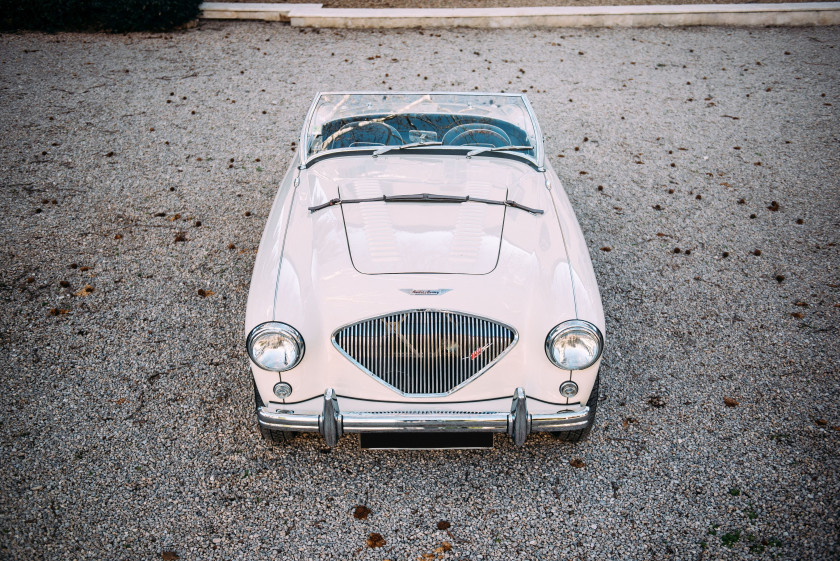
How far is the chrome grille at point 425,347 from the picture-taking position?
313 cm

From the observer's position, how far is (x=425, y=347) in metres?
3.14

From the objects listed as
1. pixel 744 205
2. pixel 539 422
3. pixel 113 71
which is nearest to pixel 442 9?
pixel 113 71

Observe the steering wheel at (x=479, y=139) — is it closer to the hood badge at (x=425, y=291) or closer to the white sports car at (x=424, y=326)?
the white sports car at (x=424, y=326)

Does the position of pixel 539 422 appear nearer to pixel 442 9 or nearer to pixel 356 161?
pixel 356 161

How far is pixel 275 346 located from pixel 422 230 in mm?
1090

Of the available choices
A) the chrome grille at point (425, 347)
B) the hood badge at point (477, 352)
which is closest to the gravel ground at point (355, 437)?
the chrome grille at point (425, 347)

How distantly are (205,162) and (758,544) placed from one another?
6.43 meters

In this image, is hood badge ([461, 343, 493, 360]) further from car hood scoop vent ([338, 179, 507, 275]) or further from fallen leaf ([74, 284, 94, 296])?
fallen leaf ([74, 284, 94, 296])

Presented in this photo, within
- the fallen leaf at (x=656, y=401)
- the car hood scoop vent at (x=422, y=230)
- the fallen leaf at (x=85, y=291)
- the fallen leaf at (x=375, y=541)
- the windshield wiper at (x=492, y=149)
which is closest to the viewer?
the fallen leaf at (x=375, y=541)

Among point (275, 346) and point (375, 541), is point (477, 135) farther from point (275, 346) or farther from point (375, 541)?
point (375, 541)

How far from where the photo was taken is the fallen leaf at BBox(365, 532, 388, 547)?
307 cm

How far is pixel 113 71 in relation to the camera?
9.62 m

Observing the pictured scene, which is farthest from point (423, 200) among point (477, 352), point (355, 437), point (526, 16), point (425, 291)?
point (526, 16)

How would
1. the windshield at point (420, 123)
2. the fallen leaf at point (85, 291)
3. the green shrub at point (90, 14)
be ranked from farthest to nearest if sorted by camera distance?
the green shrub at point (90, 14)
the fallen leaf at point (85, 291)
the windshield at point (420, 123)
